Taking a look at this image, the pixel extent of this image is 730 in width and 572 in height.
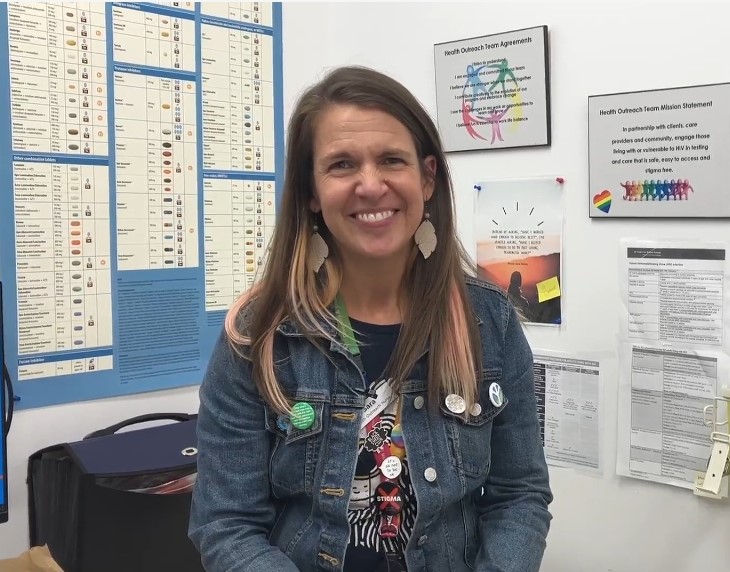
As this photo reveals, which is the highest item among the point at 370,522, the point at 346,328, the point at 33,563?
the point at 346,328

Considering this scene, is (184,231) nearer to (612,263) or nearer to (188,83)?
(188,83)

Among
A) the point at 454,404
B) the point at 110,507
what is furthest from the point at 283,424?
the point at 110,507

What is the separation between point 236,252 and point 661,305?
108 centimetres

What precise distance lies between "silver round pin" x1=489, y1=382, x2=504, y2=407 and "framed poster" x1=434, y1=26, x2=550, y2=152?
2.37 ft

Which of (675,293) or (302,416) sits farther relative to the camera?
(675,293)

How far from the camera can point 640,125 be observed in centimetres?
142

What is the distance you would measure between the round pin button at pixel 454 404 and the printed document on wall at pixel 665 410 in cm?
57

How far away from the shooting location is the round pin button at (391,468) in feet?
3.35

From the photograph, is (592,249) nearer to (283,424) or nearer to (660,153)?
(660,153)

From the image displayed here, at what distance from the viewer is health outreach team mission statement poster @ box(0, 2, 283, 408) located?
1.49 metres

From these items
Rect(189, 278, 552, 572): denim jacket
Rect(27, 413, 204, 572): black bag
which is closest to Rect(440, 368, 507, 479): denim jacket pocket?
Rect(189, 278, 552, 572): denim jacket

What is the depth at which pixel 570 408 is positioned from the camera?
1.56 m

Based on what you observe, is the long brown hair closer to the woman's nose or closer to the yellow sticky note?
the woman's nose

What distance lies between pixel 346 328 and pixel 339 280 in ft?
0.29
